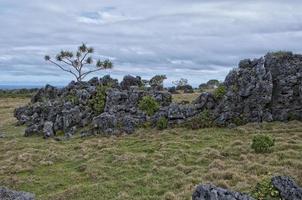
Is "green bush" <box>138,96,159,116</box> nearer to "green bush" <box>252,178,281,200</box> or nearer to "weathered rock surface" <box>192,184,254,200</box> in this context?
"green bush" <box>252,178,281,200</box>

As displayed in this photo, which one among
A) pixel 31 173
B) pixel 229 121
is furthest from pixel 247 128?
pixel 31 173

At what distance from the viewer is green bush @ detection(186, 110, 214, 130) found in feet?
130

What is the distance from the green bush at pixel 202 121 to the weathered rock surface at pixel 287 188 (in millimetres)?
22219

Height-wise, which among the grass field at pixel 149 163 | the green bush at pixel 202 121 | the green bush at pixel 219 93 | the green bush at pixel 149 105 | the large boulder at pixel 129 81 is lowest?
the grass field at pixel 149 163

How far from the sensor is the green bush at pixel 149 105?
4319 cm

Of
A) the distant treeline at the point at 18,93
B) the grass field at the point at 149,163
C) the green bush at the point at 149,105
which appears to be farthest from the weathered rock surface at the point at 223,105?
the distant treeline at the point at 18,93

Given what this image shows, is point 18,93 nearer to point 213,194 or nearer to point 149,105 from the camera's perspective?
point 149,105

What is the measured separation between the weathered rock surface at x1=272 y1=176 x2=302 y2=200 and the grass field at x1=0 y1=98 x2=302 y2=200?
3806 mm

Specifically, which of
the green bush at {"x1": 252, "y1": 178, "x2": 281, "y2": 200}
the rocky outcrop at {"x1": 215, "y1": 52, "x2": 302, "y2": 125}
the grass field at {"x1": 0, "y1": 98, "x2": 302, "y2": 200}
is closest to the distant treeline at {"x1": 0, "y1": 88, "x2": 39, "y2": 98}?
the grass field at {"x1": 0, "y1": 98, "x2": 302, "y2": 200}

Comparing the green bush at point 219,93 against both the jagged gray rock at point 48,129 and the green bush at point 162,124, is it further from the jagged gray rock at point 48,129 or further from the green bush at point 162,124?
the jagged gray rock at point 48,129

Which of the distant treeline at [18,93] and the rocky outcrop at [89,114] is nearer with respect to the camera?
the rocky outcrop at [89,114]

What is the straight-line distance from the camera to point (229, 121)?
39188 millimetres

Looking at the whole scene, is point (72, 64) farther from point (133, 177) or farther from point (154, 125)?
point (133, 177)

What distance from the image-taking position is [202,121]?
39.8 metres
